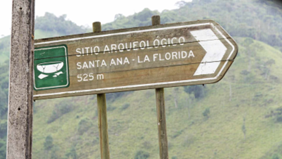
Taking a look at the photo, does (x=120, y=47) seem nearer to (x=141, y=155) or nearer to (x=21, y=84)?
(x=21, y=84)

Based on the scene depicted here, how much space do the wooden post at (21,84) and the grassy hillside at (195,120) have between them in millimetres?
61061

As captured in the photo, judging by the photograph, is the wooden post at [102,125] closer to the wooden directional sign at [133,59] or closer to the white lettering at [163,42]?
the wooden directional sign at [133,59]

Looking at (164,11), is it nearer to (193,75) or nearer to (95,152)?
(95,152)

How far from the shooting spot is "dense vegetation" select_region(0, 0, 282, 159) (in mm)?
65312

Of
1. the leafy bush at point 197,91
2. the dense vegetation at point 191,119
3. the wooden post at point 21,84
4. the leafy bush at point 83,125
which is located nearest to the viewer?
the wooden post at point 21,84

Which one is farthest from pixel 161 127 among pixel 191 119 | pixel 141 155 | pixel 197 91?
pixel 197 91

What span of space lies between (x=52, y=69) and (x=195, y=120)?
70.4 meters

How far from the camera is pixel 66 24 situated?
11569 centimetres

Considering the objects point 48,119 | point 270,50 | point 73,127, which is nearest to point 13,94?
point 73,127

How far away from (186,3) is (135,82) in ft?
375

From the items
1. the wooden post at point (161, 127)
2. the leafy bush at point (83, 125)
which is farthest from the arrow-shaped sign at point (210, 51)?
the leafy bush at point (83, 125)

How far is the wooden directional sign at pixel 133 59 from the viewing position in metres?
4.07

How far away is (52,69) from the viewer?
4.30 m

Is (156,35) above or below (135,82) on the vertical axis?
above
